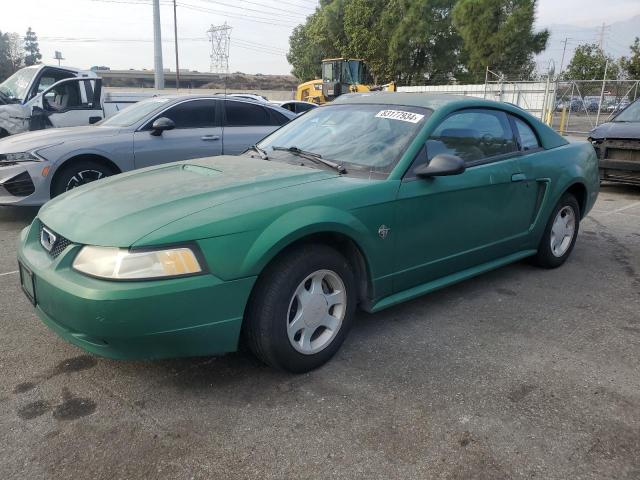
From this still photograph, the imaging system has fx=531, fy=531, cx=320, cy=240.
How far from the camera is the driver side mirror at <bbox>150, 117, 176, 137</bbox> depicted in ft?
21.4

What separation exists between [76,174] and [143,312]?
14.8 ft

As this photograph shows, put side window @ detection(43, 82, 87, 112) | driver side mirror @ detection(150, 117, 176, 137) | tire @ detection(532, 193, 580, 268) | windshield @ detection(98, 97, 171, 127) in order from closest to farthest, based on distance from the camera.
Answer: tire @ detection(532, 193, 580, 268) → driver side mirror @ detection(150, 117, 176, 137) → windshield @ detection(98, 97, 171, 127) → side window @ detection(43, 82, 87, 112)

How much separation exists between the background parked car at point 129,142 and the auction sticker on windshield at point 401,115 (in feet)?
12.2

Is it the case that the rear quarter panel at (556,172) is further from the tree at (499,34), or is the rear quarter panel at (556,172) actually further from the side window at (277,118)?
the tree at (499,34)

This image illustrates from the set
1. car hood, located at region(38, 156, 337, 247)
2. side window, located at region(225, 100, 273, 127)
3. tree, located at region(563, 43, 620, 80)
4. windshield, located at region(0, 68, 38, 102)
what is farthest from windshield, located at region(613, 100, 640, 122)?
tree, located at region(563, 43, 620, 80)

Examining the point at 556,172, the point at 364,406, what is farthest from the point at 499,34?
the point at 364,406

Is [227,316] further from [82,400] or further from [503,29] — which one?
[503,29]

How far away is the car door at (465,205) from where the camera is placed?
3.31m

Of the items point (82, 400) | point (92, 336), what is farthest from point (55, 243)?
point (82, 400)

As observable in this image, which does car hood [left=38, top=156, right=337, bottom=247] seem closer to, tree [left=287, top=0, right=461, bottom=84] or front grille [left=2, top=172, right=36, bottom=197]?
front grille [left=2, top=172, right=36, bottom=197]

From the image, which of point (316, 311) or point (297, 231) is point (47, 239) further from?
point (316, 311)

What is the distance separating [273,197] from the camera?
Result: 2812 millimetres

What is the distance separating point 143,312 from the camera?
92.4 inches

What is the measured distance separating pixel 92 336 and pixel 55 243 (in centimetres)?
63
